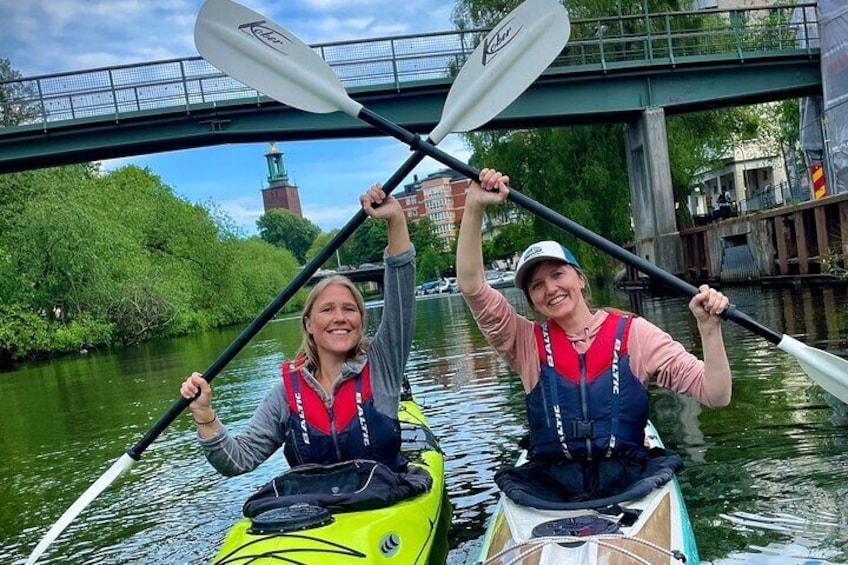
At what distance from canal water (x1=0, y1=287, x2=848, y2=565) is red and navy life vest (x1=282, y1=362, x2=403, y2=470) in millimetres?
995

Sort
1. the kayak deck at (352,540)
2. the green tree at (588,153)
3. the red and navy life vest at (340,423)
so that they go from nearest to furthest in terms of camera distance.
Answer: the kayak deck at (352,540) → the red and navy life vest at (340,423) → the green tree at (588,153)

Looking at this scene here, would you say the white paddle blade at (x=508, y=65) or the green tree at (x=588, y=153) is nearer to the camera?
the white paddle blade at (x=508, y=65)

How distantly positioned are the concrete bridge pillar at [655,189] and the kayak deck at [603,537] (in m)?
18.0

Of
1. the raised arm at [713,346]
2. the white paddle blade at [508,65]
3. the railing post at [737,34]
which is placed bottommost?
the raised arm at [713,346]

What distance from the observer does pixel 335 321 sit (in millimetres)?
3898

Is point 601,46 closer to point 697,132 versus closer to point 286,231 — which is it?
point 697,132

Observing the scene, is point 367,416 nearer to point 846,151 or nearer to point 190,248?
point 846,151

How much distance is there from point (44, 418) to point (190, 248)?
99.2 feet

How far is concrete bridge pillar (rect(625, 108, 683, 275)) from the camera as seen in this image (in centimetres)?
2027

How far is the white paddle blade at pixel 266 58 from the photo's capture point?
4.76 metres

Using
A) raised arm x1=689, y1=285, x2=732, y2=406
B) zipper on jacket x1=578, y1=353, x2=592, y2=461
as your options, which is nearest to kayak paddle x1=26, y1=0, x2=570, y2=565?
zipper on jacket x1=578, y1=353, x2=592, y2=461

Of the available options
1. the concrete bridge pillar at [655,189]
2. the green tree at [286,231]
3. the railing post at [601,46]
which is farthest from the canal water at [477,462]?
the green tree at [286,231]

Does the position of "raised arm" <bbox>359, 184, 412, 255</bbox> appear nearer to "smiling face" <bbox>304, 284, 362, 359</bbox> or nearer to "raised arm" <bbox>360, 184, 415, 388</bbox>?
"raised arm" <bbox>360, 184, 415, 388</bbox>

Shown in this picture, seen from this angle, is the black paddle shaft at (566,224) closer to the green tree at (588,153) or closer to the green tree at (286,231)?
the green tree at (588,153)
